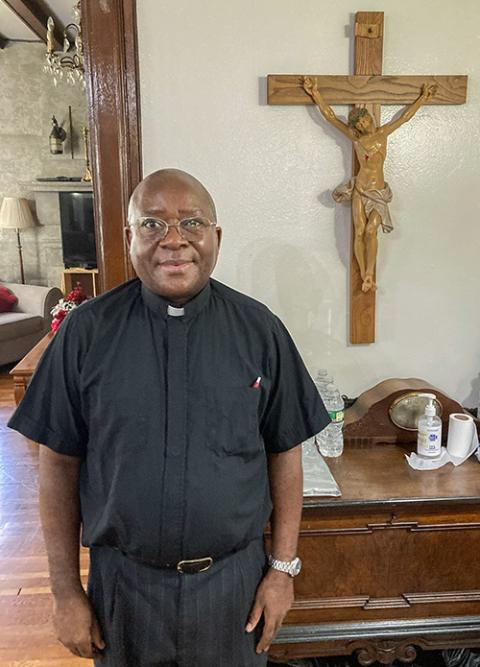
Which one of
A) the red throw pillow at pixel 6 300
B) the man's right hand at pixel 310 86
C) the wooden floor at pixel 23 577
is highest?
the man's right hand at pixel 310 86


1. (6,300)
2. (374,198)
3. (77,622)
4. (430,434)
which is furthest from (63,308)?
(77,622)

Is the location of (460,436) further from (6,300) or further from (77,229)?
(77,229)

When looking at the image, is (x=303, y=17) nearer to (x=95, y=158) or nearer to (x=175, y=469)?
(x=95, y=158)

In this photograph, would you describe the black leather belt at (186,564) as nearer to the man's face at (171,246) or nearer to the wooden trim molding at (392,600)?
the man's face at (171,246)

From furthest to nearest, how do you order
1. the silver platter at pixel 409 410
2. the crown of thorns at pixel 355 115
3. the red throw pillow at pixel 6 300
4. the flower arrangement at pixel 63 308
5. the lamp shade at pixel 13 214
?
the lamp shade at pixel 13 214 → the red throw pillow at pixel 6 300 → the flower arrangement at pixel 63 308 → the silver platter at pixel 409 410 → the crown of thorns at pixel 355 115

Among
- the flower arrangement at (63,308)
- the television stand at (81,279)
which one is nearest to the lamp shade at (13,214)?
the television stand at (81,279)

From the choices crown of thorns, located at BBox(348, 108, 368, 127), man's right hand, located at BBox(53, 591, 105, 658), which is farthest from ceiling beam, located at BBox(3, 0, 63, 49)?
man's right hand, located at BBox(53, 591, 105, 658)

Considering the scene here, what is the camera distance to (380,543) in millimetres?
1432

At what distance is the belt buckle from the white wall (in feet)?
2.95

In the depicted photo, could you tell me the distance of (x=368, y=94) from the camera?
156cm

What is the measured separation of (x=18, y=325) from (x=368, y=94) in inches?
151

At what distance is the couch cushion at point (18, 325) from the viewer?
177 inches

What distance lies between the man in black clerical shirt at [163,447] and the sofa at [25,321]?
12.6 feet

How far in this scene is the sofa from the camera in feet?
15.0
